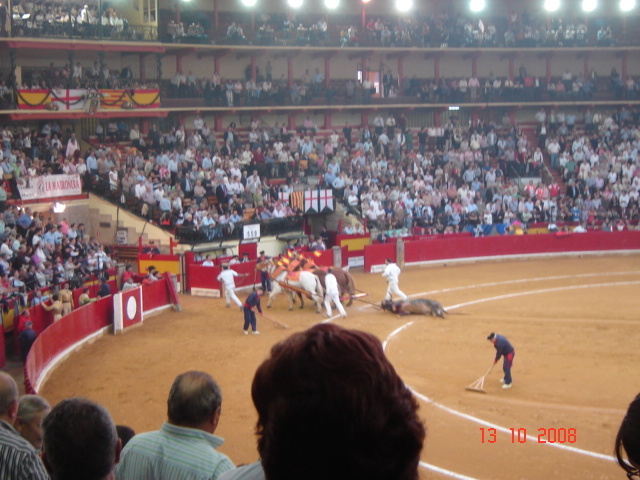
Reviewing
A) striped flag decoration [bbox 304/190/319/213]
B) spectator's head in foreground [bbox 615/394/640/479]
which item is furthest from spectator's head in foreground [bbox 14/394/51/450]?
striped flag decoration [bbox 304/190/319/213]

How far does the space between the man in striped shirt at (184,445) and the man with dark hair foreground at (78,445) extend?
13.4 inches

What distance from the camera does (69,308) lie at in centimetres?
1781

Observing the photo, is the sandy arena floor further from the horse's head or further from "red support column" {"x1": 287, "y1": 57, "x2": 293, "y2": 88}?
"red support column" {"x1": 287, "y1": 57, "x2": 293, "y2": 88}

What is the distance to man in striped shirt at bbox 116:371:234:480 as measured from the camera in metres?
3.65

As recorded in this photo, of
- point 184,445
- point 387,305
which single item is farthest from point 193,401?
point 387,305

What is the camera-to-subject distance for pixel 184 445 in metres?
3.75

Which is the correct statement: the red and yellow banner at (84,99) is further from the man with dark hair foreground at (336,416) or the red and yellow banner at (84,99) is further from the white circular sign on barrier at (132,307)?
the man with dark hair foreground at (336,416)

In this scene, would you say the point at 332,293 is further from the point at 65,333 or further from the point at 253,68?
the point at 253,68

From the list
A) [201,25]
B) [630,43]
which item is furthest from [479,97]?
[201,25]

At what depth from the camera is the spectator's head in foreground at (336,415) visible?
200cm

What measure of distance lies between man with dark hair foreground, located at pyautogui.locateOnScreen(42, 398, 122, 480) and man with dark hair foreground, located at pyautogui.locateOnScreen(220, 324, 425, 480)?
1464 millimetres
